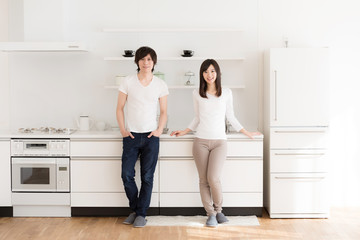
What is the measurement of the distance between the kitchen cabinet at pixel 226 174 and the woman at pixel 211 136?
18 cm

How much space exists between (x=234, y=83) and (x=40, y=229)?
7.96 feet

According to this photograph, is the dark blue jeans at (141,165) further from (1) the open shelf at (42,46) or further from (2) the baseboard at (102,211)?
(1) the open shelf at (42,46)

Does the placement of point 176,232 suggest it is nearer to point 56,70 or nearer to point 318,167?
point 318,167

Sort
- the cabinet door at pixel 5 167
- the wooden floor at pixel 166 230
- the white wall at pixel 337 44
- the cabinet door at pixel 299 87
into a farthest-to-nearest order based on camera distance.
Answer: the white wall at pixel 337 44 < the cabinet door at pixel 5 167 < the cabinet door at pixel 299 87 < the wooden floor at pixel 166 230

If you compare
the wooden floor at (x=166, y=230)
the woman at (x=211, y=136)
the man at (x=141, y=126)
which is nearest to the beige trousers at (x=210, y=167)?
the woman at (x=211, y=136)

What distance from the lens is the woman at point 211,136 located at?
4379 mm

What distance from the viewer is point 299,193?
464 centimetres

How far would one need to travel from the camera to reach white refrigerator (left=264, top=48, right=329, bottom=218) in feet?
15.0

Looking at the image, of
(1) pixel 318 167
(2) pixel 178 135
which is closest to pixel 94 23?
(2) pixel 178 135

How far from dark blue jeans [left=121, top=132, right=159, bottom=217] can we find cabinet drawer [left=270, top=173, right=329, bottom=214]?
3.85ft

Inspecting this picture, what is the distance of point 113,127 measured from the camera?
510 cm

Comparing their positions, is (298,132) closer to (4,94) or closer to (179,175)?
(179,175)

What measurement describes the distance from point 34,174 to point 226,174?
1.84 metres

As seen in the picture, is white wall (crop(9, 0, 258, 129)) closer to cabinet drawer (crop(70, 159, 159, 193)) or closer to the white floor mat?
cabinet drawer (crop(70, 159, 159, 193))
